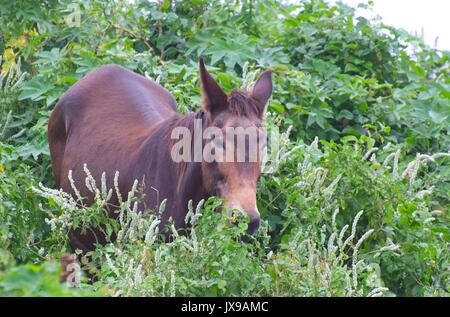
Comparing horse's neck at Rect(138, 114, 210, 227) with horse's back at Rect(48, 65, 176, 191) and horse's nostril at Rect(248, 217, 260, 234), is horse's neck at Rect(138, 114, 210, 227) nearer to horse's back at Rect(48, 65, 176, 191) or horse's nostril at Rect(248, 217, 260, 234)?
horse's back at Rect(48, 65, 176, 191)

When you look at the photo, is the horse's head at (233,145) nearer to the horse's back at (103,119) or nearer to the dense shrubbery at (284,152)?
the dense shrubbery at (284,152)

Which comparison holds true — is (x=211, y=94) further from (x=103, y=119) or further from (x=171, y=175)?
(x=103, y=119)

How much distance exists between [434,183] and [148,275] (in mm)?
3571

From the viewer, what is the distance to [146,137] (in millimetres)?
7859

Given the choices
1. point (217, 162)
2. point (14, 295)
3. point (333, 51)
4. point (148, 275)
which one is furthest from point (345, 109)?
point (14, 295)

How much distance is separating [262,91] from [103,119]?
1.63 meters

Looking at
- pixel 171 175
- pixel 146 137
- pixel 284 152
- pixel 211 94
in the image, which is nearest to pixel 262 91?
pixel 211 94

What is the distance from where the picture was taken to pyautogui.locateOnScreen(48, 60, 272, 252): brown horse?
22.5 ft

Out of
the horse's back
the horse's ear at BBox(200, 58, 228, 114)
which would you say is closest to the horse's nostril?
the horse's ear at BBox(200, 58, 228, 114)

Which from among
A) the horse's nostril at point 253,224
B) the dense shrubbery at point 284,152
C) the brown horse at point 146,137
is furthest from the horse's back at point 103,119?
the horse's nostril at point 253,224

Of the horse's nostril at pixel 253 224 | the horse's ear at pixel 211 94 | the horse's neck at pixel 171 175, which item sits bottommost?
the horse's nostril at pixel 253 224

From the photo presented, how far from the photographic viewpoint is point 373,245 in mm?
7570

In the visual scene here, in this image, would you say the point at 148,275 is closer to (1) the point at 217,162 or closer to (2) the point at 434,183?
(1) the point at 217,162

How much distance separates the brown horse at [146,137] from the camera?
6848 millimetres
